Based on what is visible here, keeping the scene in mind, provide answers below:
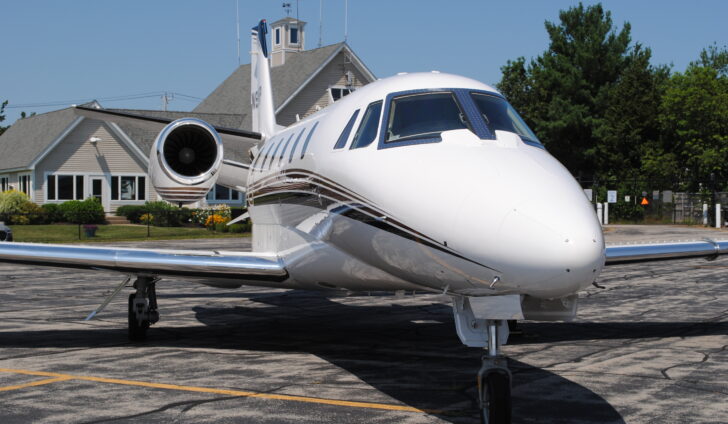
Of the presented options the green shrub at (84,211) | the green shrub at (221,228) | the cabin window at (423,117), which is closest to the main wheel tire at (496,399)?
the cabin window at (423,117)

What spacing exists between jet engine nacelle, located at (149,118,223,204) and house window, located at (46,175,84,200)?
3555 cm

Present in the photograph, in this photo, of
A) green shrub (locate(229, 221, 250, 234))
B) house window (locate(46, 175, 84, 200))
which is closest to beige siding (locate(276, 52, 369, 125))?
green shrub (locate(229, 221, 250, 234))

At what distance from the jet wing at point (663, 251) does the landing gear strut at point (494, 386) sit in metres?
3.58

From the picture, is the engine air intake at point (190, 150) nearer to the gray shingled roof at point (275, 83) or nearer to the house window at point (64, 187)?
the house window at point (64, 187)

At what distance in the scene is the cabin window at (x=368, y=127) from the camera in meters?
7.29

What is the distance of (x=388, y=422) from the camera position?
6223mm

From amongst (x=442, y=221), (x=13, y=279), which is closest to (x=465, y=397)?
(x=442, y=221)

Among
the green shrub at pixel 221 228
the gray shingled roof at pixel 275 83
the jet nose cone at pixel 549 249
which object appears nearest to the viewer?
the jet nose cone at pixel 549 249

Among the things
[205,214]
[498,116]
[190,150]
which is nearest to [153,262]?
[190,150]

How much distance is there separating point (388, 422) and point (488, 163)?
2.01 m

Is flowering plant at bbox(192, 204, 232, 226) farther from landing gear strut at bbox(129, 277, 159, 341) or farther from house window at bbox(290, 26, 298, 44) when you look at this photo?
landing gear strut at bbox(129, 277, 159, 341)

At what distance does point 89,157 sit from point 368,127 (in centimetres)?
4149

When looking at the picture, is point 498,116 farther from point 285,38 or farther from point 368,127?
point 285,38

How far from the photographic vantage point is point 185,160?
40.5 ft
